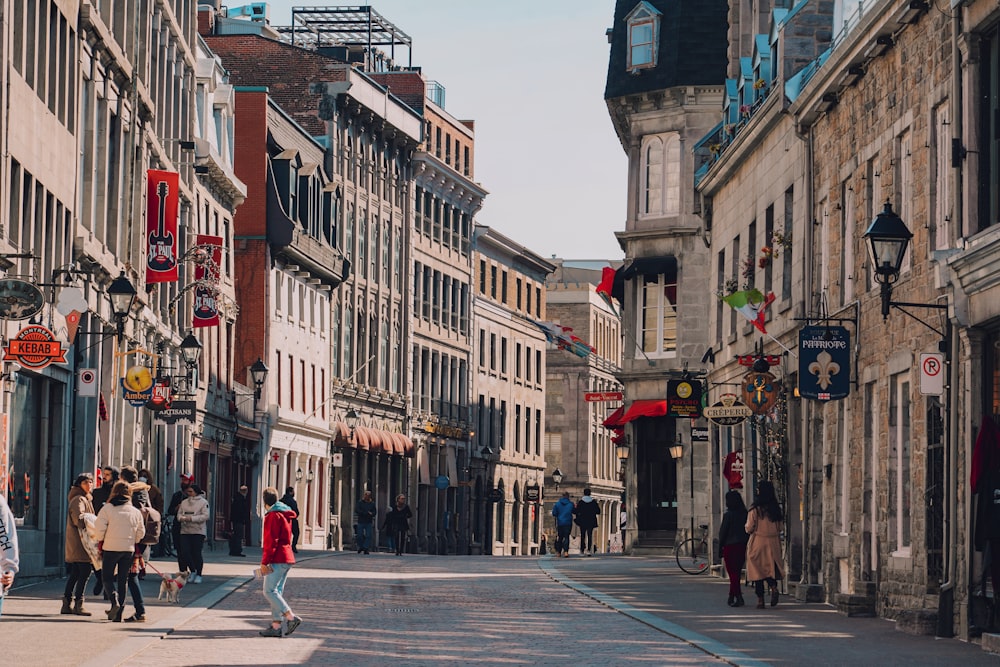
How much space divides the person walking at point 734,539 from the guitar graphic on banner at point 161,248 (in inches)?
665

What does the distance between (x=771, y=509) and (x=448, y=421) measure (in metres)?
62.2

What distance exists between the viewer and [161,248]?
42.0m

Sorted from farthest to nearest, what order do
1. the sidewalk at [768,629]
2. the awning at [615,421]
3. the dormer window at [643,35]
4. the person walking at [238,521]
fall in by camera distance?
1. the awning at [615,421]
2. the dormer window at [643,35]
3. the person walking at [238,521]
4. the sidewalk at [768,629]

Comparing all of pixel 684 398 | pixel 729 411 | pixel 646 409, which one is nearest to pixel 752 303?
pixel 729 411

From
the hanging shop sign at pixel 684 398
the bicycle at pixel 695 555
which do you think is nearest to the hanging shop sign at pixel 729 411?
the bicycle at pixel 695 555

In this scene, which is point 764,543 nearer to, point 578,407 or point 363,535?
point 363,535

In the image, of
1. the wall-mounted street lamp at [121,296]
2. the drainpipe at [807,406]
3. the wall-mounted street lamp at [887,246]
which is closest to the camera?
the wall-mounted street lamp at [887,246]

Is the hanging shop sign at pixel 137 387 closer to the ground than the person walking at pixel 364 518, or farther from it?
farther from it

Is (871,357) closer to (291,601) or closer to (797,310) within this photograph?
(797,310)

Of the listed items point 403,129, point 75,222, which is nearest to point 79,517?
point 75,222

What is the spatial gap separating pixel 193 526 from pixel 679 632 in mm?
10606

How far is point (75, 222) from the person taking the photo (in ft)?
111

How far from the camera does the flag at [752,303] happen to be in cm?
3256

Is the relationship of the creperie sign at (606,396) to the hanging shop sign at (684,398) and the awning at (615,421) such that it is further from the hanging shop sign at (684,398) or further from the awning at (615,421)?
the hanging shop sign at (684,398)
